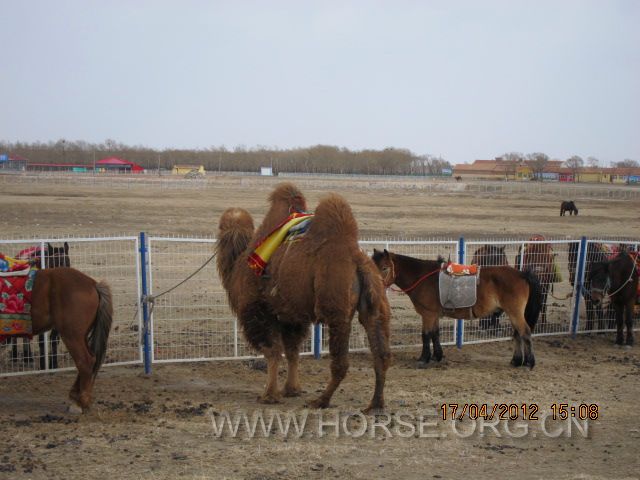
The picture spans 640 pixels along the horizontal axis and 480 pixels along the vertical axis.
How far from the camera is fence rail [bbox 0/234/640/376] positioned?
8.75 m

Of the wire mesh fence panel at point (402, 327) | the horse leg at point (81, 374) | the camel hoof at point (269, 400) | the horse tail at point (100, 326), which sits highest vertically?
the horse tail at point (100, 326)

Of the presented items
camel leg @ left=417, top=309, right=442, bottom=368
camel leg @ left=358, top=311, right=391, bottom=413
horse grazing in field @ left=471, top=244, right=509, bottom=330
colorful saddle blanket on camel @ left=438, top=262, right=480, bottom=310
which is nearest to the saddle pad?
colorful saddle blanket on camel @ left=438, top=262, right=480, bottom=310

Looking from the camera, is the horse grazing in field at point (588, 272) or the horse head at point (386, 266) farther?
the horse grazing in field at point (588, 272)

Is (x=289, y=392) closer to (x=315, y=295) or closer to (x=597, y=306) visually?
(x=315, y=295)

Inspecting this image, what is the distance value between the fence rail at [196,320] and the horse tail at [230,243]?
82 centimetres

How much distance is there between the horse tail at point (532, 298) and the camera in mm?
9566

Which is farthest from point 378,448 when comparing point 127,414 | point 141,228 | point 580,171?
point 580,171

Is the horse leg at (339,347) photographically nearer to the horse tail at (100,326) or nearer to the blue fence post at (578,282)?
the horse tail at (100,326)

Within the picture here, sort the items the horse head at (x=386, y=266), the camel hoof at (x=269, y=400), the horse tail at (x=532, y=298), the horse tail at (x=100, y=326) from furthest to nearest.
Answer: the horse head at (x=386, y=266)
the horse tail at (x=532, y=298)
the camel hoof at (x=269, y=400)
the horse tail at (x=100, y=326)

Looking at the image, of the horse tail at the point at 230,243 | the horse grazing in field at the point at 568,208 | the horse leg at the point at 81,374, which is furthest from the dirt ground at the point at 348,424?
the horse grazing in field at the point at 568,208

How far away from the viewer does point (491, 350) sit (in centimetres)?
1069

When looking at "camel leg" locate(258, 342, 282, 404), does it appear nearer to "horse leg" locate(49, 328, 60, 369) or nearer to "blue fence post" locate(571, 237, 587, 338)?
"horse leg" locate(49, 328, 60, 369)

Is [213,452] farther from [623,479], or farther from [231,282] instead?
[623,479]

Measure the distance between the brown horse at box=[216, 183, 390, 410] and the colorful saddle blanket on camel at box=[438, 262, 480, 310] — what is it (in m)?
2.50
